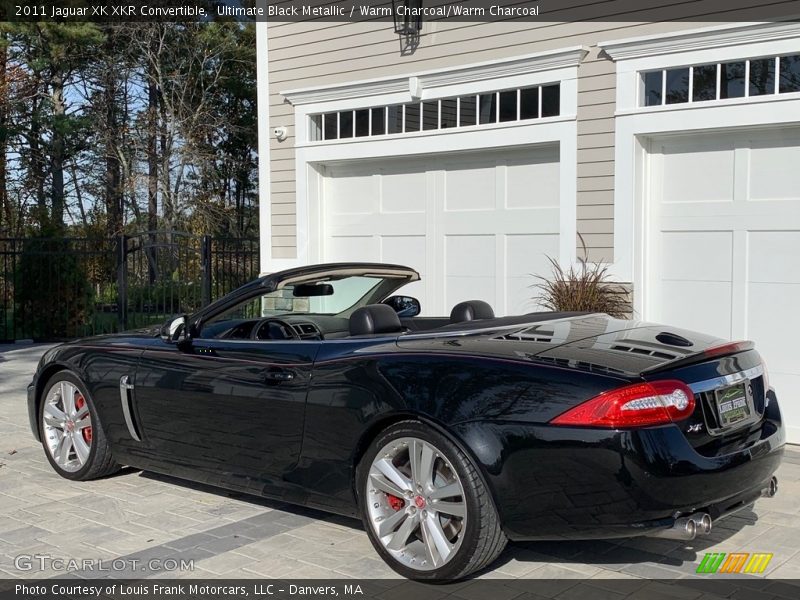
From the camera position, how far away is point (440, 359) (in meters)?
→ 4.10

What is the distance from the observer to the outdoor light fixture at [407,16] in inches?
363

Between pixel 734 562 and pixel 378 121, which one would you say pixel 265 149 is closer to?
pixel 378 121

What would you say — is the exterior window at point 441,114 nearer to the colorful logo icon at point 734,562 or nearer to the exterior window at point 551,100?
the exterior window at point 551,100

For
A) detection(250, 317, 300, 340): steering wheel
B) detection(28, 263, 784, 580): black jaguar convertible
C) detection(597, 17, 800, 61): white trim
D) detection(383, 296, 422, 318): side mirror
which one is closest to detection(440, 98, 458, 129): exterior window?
detection(597, 17, 800, 61): white trim

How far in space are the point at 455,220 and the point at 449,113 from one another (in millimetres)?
1054

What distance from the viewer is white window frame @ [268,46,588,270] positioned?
8141 millimetres

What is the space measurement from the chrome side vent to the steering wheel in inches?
34.9

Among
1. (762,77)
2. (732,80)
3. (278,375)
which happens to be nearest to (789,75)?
(762,77)

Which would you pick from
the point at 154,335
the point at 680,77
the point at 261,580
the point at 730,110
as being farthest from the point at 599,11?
the point at 261,580

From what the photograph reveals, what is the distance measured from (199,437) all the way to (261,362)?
0.64 m

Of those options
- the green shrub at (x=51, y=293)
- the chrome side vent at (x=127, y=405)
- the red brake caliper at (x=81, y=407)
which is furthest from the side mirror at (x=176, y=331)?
the green shrub at (x=51, y=293)

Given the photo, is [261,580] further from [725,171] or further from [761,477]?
[725,171]

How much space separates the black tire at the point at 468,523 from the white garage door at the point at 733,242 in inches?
160

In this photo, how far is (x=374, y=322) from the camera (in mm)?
4641
